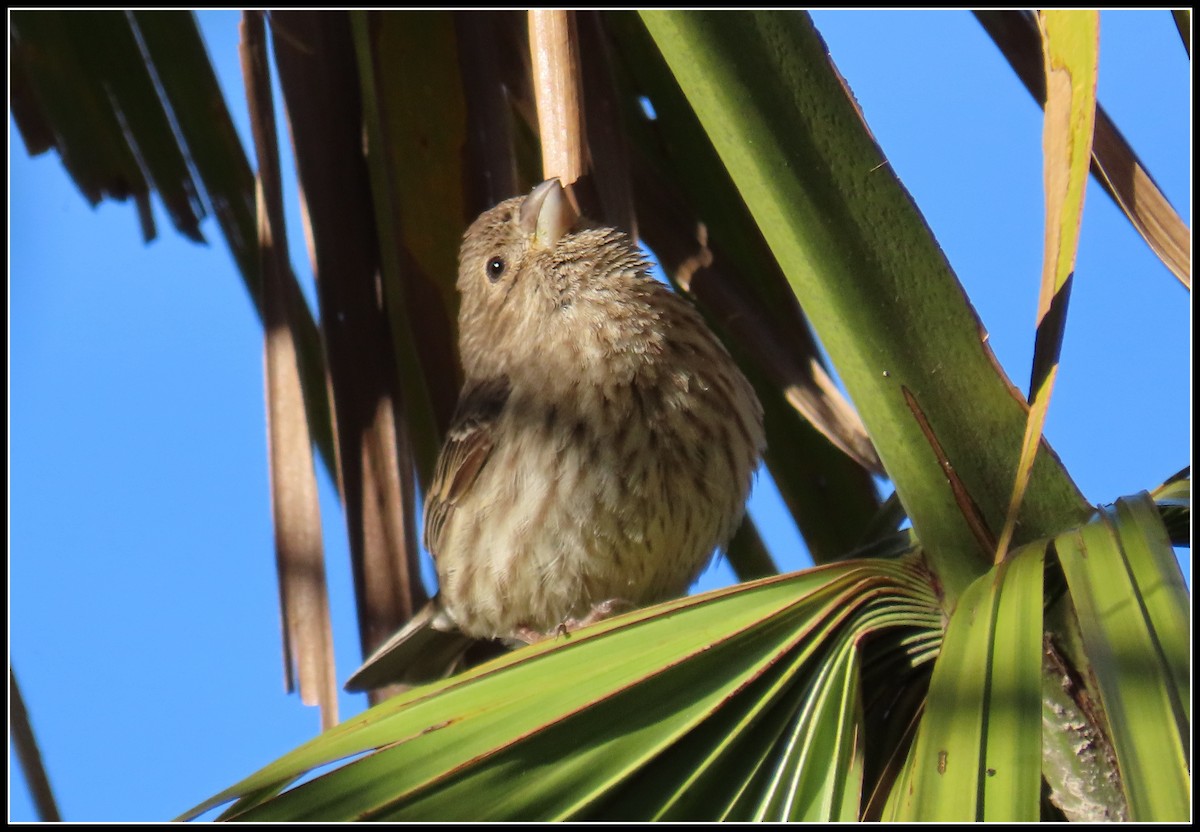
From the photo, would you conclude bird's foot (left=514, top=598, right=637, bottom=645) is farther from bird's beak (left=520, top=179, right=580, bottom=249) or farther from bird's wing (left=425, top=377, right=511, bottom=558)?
bird's beak (left=520, top=179, right=580, bottom=249)

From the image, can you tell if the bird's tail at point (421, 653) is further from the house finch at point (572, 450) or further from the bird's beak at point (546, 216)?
the bird's beak at point (546, 216)

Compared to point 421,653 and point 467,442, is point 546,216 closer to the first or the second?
point 467,442

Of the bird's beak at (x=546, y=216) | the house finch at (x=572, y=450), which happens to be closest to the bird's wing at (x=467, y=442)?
the house finch at (x=572, y=450)

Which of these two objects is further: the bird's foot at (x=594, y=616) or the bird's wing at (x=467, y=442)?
the bird's wing at (x=467, y=442)

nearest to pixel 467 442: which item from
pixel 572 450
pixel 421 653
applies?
pixel 572 450

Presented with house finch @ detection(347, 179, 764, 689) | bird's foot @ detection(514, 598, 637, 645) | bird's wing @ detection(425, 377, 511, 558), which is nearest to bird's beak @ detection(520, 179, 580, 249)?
house finch @ detection(347, 179, 764, 689)

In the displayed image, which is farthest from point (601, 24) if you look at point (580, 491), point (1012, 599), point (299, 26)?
point (1012, 599)

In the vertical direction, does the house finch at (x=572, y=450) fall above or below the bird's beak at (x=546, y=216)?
below
